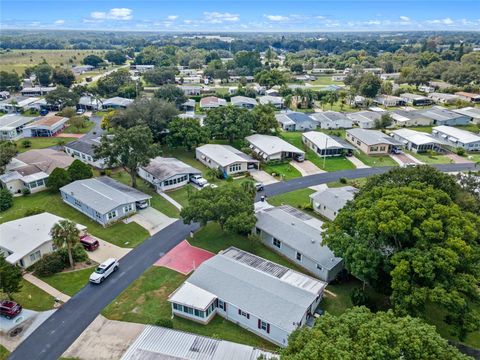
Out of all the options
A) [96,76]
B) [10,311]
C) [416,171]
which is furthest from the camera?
[96,76]

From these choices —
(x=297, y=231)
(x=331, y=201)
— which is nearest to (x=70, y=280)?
(x=297, y=231)

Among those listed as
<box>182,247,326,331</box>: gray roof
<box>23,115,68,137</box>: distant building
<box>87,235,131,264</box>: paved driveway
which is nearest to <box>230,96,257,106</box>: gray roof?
<box>23,115,68,137</box>: distant building

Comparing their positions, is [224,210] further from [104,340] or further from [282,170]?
[282,170]

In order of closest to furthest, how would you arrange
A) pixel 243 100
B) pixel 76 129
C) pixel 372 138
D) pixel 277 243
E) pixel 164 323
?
pixel 164 323
pixel 277 243
pixel 372 138
pixel 76 129
pixel 243 100

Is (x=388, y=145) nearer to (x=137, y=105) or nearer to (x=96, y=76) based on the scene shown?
(x=137, y=105)

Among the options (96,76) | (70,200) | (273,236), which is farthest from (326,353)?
(96,76)

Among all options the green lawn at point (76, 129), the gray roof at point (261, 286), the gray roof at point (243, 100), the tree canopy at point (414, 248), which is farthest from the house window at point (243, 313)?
the gray roof at point (243, 100)

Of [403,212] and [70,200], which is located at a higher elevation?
[403,212]

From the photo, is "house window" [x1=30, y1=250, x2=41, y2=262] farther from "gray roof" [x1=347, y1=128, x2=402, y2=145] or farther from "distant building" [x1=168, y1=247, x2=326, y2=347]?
"gray roof" [x1=347, y1=128, x2=402, y2=145]
